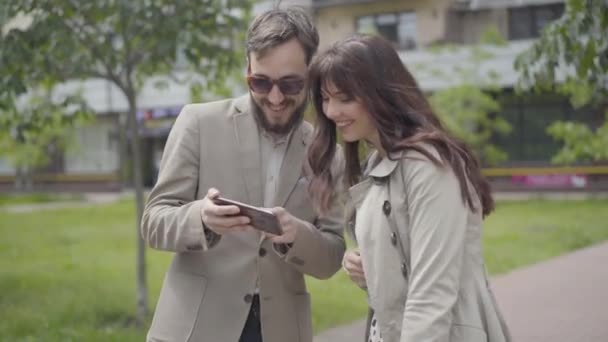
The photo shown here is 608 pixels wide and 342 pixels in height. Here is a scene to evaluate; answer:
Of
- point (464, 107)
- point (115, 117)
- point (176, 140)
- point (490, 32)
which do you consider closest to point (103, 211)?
point (464, 107)

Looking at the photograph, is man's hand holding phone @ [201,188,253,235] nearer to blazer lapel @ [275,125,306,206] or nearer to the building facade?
blazer lapel @ [275,125,306,206]

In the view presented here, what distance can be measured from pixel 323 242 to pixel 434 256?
0.69m

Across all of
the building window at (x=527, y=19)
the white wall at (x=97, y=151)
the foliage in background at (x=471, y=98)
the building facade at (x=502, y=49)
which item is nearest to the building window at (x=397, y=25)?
the building facade at (x=502, y=49)

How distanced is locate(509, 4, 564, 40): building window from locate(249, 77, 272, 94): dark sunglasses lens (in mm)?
28566

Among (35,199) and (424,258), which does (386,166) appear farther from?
(35,199)

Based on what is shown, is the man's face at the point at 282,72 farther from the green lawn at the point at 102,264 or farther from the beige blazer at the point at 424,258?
the green lawn at the point at 102,264

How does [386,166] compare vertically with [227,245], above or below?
above

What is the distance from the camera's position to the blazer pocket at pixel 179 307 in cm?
284

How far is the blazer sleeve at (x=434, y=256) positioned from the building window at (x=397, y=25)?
30.2m

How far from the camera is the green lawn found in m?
8.27

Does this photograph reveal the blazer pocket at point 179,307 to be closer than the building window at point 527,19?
Yes

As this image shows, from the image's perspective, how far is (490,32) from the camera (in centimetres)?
2583

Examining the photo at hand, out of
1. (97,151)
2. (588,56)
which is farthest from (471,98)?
(97,151)

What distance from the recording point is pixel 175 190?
2857 millimetres
